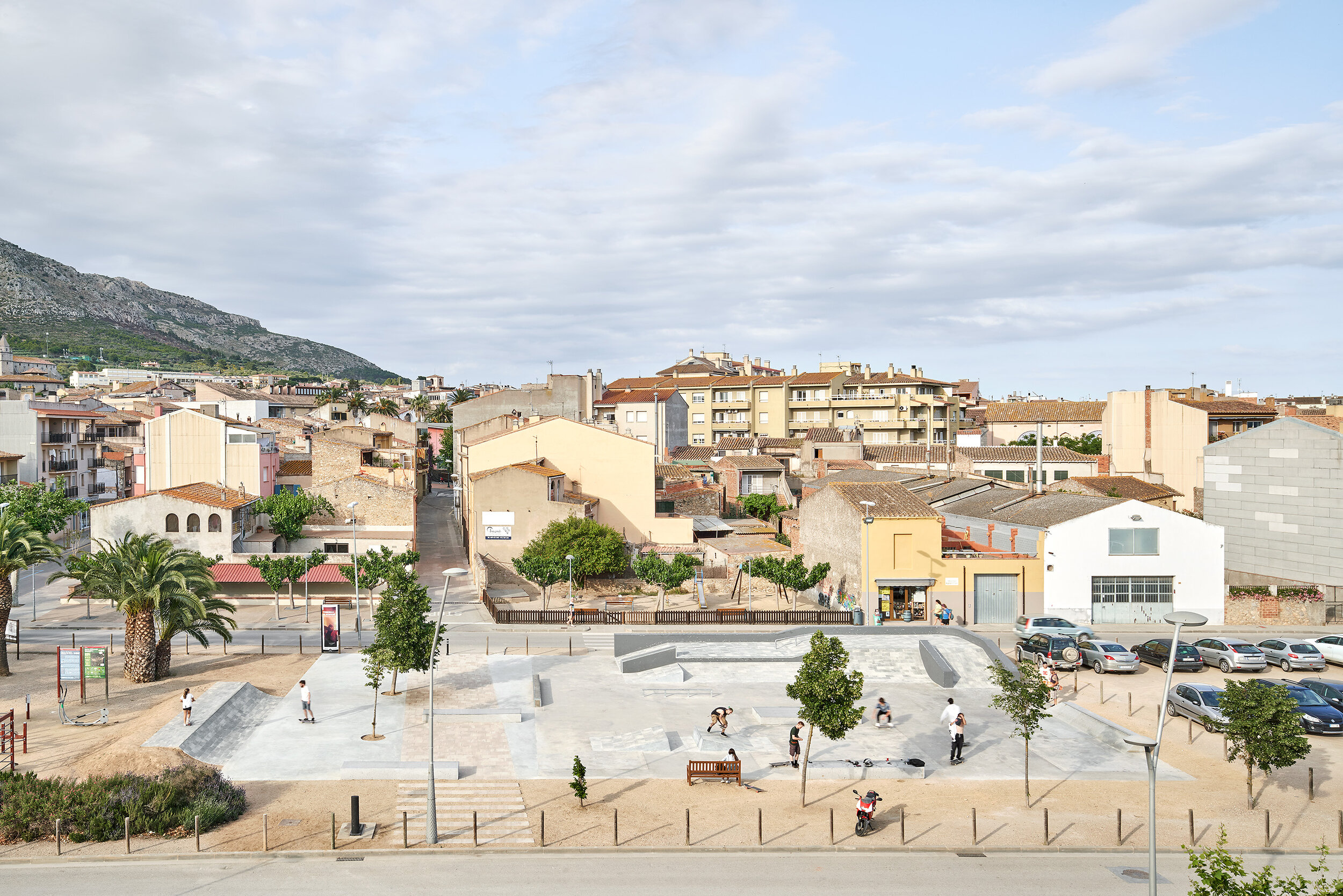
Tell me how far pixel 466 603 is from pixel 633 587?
398 inches

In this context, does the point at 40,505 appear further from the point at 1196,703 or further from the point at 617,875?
the point at 1196,703

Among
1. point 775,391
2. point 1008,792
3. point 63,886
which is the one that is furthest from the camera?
point 775,391

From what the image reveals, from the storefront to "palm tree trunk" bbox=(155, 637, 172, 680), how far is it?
31.9 m

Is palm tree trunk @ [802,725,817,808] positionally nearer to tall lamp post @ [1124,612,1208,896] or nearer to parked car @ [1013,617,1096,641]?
tall lamp post @ [1124,612,1208,896]

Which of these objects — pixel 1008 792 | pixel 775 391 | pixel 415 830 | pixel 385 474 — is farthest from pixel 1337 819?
pixel 775 391

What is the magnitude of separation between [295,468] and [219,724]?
49852 mm

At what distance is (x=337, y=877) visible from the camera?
19656 mm

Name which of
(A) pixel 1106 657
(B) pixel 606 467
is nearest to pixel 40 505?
(B) pixel 606 467

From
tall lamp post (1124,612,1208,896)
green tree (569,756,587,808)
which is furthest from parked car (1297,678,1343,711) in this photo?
green tree (569,756,587,808)

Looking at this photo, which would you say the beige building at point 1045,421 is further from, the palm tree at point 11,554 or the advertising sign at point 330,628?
the palm tree at point 11,554

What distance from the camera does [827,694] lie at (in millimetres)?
24359

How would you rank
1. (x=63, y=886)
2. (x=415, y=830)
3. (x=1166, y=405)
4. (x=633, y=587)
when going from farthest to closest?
(x=1166, y=405) < (x=633, y=587) < (x=415, y=830) < (x=63, y=886)

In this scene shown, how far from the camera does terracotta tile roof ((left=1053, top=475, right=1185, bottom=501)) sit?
2589 inches

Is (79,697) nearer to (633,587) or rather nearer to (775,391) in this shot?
(633,587)
